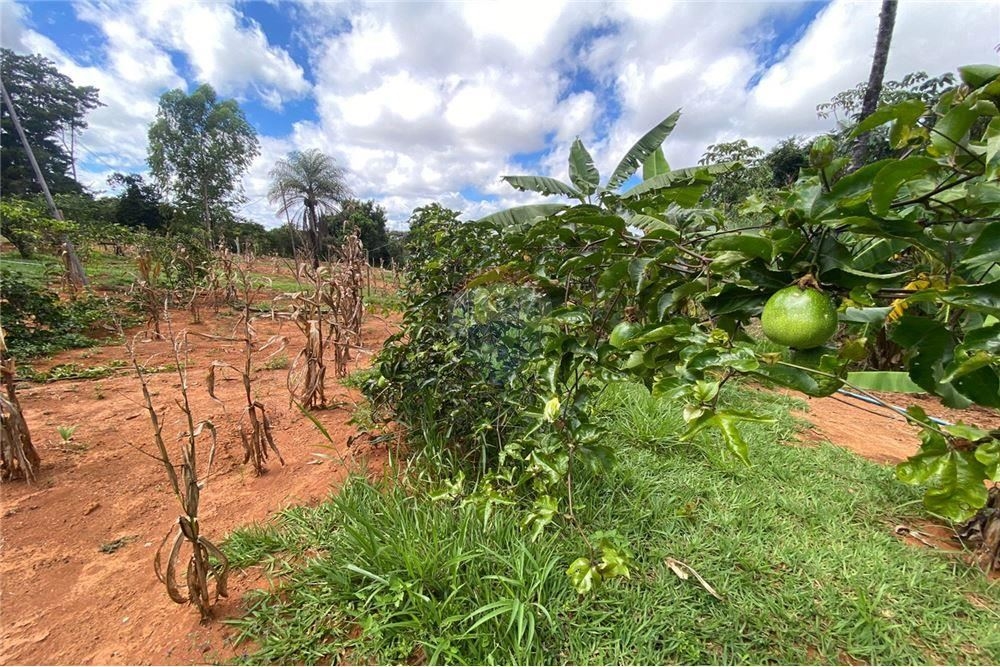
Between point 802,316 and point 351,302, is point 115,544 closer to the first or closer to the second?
point 351,302

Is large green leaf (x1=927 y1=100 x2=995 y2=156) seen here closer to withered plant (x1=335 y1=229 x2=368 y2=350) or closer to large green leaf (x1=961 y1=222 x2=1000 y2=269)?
large green leaf (x1=961 y1=222 x2=1000 y2=269)

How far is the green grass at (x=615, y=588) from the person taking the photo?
1221 mm

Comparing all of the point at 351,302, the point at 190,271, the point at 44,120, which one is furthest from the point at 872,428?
the point at 44,120

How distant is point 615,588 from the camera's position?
140 cm

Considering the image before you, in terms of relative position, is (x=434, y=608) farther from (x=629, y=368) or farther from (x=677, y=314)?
(x=677, y=314)

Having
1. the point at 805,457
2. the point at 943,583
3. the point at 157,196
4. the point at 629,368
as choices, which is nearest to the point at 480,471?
the point at 629,368

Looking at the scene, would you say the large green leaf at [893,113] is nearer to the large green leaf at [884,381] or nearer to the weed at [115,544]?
the large green leaf at [884,381]

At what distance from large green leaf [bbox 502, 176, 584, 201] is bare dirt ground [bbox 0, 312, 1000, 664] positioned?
70 cm

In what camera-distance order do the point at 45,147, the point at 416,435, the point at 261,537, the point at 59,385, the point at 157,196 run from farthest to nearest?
the point at 45,147 < the point at 157,196 < the point at 59,385 < the point at 416,435 < the point at 261,537

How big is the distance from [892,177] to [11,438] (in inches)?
124

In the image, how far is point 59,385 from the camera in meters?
3.24

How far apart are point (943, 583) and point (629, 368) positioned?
2.03 m

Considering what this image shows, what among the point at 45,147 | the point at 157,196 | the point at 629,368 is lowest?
the point at 629,368

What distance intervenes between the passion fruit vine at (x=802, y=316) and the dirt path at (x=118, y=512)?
1.65 metres
